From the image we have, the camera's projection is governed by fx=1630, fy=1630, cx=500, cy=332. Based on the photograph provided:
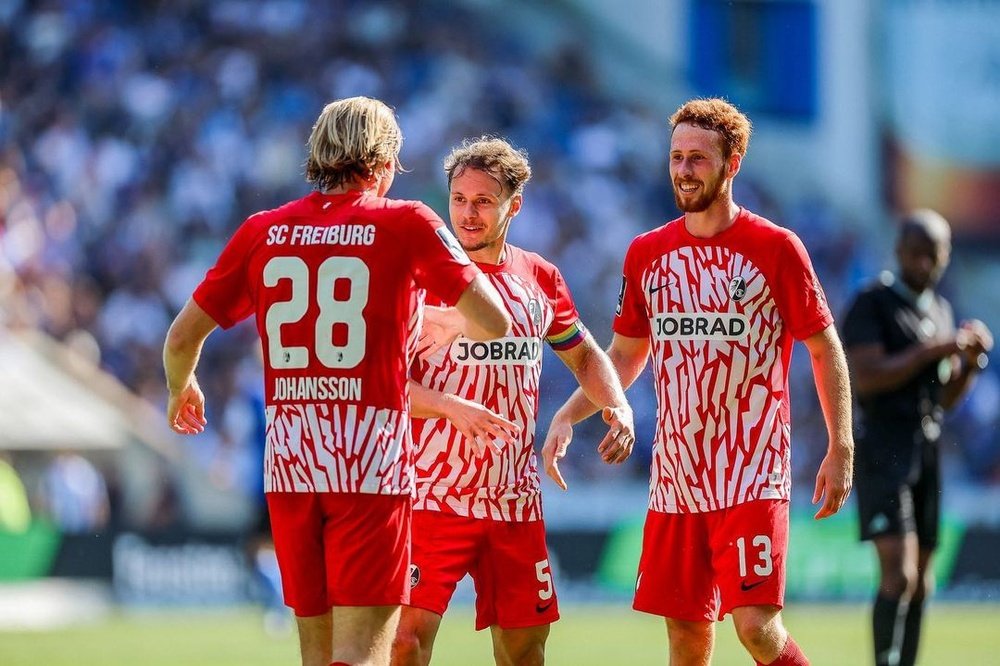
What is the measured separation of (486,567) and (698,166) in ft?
5.94

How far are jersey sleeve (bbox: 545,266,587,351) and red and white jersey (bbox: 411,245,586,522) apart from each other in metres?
0.12

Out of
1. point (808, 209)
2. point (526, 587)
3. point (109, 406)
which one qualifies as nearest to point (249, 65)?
point (109, 406)

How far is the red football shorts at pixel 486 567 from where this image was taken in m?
6.46

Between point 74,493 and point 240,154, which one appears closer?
point 74,493

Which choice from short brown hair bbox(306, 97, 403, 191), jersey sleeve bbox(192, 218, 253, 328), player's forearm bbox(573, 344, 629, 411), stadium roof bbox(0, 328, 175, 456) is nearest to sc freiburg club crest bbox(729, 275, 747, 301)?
player's forearm bbox(573, 344, 629, 411)

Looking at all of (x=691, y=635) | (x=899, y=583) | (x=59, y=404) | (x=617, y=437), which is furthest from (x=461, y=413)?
(x=59, y=404)

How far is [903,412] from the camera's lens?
902 centimetres

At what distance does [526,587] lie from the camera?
6.51 m

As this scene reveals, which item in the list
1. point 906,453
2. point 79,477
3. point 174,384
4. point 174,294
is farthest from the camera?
point 174,294

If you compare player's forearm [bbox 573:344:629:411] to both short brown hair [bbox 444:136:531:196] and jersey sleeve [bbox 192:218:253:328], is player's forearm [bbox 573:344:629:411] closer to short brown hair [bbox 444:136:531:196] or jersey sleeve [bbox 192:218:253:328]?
short brown hair [bbox 444:136:531:196]

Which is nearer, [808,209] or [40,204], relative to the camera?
[40,204]

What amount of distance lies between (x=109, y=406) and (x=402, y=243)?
44.4 ft

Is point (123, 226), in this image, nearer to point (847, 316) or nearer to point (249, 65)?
point (249, 65)

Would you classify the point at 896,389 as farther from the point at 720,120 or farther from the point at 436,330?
the point at 436,330
